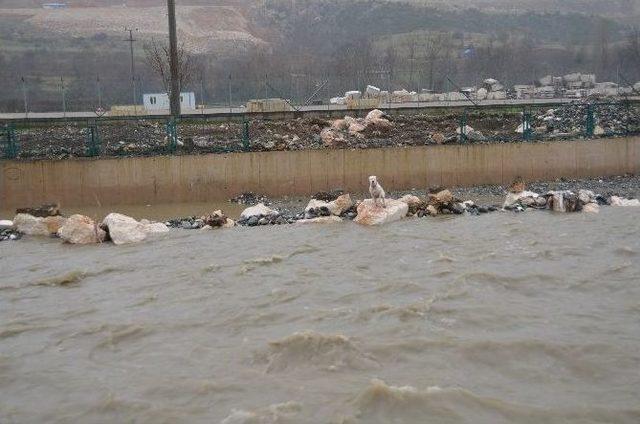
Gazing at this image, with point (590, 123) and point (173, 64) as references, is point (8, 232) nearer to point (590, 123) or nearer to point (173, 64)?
point (173, 64)

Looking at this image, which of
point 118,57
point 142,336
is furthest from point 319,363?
point 118,57

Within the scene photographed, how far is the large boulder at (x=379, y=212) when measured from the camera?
16.7 metres

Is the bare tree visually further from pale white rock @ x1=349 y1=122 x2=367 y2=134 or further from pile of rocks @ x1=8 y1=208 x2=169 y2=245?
pile of rocks @ x1=8 y1=208 x2=169 y2=245

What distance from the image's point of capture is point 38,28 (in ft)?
350

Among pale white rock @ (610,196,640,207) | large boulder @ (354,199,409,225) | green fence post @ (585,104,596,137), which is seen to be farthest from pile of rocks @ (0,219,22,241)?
green fence post @ (585,104,596,137)

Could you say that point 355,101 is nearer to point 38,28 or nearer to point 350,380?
point 350,380

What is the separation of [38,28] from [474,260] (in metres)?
109

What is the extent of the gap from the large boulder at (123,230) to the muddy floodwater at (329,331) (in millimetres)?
859

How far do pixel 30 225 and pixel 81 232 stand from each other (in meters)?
2.09

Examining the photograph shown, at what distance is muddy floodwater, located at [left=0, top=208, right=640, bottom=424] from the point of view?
6.71 m

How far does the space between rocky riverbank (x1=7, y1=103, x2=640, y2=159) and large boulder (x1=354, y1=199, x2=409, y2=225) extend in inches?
242

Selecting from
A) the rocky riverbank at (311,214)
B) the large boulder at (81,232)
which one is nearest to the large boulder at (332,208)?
the rocky riverbank at (311,214)

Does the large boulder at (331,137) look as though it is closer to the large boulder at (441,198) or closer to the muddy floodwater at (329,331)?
the large boulder at (441,198)

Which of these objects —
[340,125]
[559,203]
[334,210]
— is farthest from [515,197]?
[340,125]
